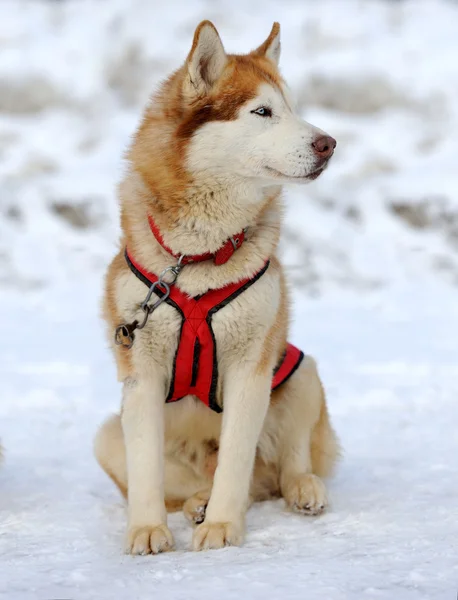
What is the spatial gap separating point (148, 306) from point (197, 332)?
195 mm

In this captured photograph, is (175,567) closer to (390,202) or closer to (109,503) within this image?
(109,503)

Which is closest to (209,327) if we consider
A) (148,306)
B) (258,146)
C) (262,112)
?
(148,306)

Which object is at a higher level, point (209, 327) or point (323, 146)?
point (323, 146)

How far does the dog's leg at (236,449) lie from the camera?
9.02 feet

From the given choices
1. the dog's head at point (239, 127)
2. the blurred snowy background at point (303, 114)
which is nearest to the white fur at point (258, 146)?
the dog's head at point (239, 127)

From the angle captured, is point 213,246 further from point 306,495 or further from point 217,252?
point 306,495

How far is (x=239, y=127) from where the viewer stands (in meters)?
2.79

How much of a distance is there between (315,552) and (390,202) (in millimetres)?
9959

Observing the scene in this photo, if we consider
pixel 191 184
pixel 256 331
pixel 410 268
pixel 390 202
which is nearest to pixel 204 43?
pixel 191 184

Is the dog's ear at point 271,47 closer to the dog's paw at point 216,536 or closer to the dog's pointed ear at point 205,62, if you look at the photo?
the dog's pointed ear at point 205,62

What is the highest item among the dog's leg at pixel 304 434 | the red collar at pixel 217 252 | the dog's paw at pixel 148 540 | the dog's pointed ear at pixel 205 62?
the dog's pointed ear at pixel 205 62

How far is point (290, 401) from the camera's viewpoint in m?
3.33

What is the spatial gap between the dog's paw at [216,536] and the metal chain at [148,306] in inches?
27.0

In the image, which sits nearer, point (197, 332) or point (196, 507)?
point (197, 332)
